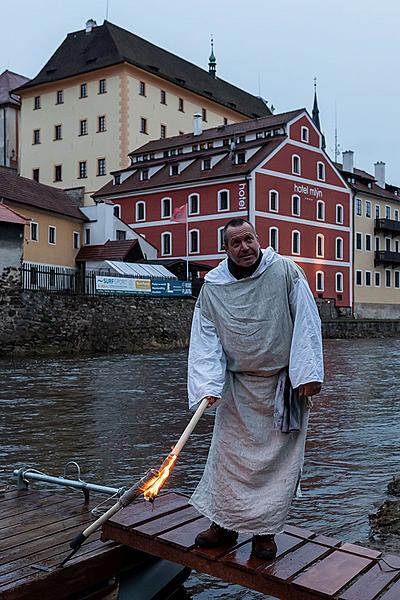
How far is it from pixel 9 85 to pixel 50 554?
2970 inches

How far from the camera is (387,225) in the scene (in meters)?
63.4

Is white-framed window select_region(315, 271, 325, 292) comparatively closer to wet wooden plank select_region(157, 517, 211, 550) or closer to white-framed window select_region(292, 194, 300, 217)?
white-framed window select_region(292, 194, 300, 217)

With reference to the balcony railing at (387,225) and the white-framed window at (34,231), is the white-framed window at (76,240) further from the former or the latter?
the balcony railing at (387,225)

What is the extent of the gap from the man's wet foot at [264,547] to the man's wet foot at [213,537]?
0.18m

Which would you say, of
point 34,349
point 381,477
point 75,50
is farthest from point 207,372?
point 75,50

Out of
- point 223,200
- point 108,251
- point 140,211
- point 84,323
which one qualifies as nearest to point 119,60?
point 140,211

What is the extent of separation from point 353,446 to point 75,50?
63743 millimetres

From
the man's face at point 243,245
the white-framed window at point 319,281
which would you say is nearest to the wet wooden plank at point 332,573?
the man's face at point 243,245

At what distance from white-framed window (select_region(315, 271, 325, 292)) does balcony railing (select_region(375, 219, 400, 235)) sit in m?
11.1

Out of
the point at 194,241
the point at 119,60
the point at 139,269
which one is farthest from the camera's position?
the point at 119,60

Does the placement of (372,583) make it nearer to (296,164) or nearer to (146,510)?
(146,510)

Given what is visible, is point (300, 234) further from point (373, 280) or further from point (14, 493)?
point (14, 493)

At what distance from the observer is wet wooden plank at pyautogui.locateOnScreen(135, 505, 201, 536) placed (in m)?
4.26

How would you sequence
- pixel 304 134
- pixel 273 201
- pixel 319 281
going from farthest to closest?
pixel 319 281 < pixel 304 134 < pixel 273 201
